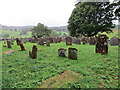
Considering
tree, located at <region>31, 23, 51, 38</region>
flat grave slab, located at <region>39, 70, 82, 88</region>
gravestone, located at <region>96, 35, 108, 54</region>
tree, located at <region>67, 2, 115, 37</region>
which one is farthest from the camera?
tree, located at <region>31, 23, 51, 38</region>

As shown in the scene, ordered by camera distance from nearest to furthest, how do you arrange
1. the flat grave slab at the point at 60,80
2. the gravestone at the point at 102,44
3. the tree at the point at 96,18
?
the flat grave slab at the point at 60,80
the gravestone at the point at 102,44
the tree at the point at 96,18

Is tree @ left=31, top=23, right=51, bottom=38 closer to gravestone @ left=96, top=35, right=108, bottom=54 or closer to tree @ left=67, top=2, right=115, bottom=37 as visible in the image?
tree @ left=67, top=2, right=115, bottom=37

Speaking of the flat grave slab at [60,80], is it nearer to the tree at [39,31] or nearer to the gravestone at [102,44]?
the gravestone at [102,44]

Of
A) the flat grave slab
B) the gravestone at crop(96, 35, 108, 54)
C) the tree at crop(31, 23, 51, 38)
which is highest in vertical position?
the tree at crop(31, 23, 51, 38)

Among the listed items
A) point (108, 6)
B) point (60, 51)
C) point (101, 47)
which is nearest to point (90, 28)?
point (108, 6)

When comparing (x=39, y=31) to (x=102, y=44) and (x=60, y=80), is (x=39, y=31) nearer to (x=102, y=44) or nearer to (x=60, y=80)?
(x=102, y=44)

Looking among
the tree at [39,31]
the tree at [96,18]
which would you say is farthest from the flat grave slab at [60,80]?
the tree at [39,31]

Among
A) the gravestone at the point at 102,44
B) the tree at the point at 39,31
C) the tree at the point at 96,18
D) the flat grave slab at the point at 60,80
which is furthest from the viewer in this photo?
the tree at the point at 39,31

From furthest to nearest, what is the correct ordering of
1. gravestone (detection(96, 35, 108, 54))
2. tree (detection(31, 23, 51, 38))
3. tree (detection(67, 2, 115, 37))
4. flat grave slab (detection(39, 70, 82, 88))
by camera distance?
tree (detection(31, 23, 51, 38)) → tree (detection(67, 2, 115, 37)) → gravestone (detection(96, 35, 108, 54)) → flat grave slab (detection(39, 70, 82, 88))

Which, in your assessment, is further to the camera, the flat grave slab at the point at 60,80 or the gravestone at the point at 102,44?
the gravestone at the point at 102,44

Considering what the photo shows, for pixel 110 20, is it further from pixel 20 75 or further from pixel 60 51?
pixel 20 75

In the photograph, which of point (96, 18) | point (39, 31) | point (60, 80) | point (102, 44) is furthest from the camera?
point (39, 31)

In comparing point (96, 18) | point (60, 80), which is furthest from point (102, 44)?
point (96, 18)

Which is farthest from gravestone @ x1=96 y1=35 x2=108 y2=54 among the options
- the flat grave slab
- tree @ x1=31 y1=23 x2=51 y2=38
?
tree @ x1=31 y1=23 x2=51 y2=38
